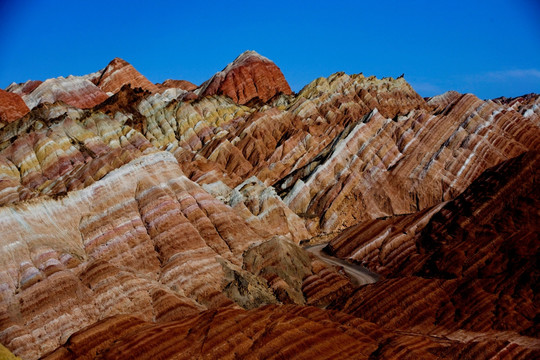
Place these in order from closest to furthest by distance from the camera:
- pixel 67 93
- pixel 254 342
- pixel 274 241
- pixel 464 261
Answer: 1. pixel 254 342
2. pixel 464 261
3. pixel 274 241
4. pixel 67 93

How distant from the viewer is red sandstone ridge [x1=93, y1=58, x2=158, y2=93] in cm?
17662

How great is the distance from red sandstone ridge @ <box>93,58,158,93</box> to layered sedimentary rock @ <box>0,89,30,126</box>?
122 ft

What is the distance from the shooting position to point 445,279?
4781 centimetres

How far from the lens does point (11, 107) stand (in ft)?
445

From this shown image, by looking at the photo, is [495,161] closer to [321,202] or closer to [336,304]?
[321,202]

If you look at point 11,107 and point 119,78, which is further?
point 119,78

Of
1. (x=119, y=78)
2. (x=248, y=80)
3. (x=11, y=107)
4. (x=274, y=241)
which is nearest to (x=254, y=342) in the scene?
(x=274, y=241)

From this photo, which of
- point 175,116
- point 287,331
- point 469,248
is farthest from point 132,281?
point 175,116

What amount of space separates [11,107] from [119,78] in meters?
49.4

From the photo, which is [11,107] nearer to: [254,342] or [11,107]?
[11,107]

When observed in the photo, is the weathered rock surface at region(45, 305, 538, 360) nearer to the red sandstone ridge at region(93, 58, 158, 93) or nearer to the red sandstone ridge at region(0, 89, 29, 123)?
the red sandstone ridge at region(0, 89, 29, 123)

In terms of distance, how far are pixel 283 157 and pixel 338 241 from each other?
45.1 meters

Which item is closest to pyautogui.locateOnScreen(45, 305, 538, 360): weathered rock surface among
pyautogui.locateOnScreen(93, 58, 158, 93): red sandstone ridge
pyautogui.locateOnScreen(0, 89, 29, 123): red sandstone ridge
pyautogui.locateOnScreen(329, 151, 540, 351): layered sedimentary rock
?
pyautogui.locateOnScreen(329, 151, 540, 351): layered sedimentary rock

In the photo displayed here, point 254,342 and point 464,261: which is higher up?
point 464,261
